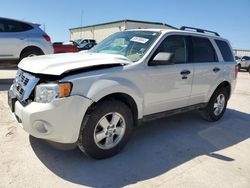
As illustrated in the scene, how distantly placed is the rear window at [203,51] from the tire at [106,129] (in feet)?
6.32

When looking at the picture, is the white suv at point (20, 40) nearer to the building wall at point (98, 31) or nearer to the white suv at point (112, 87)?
the white suv at point (112, 87)

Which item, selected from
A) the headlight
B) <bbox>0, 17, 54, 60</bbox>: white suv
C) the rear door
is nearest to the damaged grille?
the headlight

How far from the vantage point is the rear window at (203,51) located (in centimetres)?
508

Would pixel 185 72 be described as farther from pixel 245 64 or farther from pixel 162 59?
pixel 245 64

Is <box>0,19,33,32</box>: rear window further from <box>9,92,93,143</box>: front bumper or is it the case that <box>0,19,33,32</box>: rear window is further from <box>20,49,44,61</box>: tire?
<box>9,92,93,143</box>: front bumper

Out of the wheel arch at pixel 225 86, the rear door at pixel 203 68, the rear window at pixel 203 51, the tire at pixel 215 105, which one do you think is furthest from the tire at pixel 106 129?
the wheel arch at pixel 225 86

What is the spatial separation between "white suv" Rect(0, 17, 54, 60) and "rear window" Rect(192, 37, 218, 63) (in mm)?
5377

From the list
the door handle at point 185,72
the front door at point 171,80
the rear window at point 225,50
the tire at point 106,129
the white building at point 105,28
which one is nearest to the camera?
the tire at point 106,129

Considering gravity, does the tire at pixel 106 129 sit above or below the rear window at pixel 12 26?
below

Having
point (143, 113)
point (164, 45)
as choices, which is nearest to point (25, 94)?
point (143, 113)

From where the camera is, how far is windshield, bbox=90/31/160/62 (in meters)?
4.24

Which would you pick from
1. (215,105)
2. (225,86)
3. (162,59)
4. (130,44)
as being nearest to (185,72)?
(162,59)

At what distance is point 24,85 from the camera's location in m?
3.60

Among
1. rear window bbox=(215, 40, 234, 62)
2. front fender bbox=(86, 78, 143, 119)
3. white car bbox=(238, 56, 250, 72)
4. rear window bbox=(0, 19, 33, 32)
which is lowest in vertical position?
white car bbox=(238, 56, 250, 72)
